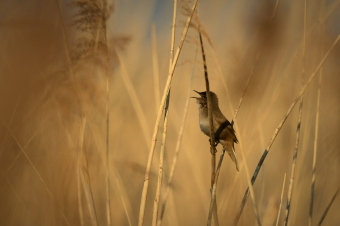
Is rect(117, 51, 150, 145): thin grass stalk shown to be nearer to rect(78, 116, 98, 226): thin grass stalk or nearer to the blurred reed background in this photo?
the blurred reed background

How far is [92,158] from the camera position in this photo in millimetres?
1522

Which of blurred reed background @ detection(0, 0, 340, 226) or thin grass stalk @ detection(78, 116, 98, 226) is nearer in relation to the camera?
thin grass stalk @ detection(78, 116, 98, 226)

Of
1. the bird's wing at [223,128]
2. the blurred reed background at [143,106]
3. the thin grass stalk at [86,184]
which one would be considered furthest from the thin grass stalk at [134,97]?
the bird's wing at [223,128]

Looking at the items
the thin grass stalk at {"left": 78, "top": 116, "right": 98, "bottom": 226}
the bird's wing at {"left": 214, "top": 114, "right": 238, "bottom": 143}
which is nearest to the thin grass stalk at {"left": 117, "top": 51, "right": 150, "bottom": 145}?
the thin grass stalk at {"left": 78, "top": 116, "right": 98, "bottom": 226}

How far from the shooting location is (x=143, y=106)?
170cm

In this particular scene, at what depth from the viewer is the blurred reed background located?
1395 millimetres

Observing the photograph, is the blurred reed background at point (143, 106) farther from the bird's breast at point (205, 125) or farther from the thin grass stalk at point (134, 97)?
the bird's breast at point (205, 125)

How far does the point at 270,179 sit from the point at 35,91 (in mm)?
1359

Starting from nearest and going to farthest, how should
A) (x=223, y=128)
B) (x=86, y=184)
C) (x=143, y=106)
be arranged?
(x=86, y=184)
(x=223, y=128)
(x=143, y=106)

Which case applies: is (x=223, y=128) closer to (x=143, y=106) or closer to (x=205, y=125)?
(x=205, y=125)

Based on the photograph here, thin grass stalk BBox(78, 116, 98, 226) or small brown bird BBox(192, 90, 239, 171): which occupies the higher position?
small brown bird BBox(192, 90, 239, 171)

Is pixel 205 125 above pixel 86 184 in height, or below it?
above

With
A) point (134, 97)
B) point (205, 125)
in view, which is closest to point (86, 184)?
point (134, 97)

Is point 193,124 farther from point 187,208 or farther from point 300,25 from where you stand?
point 300,25
